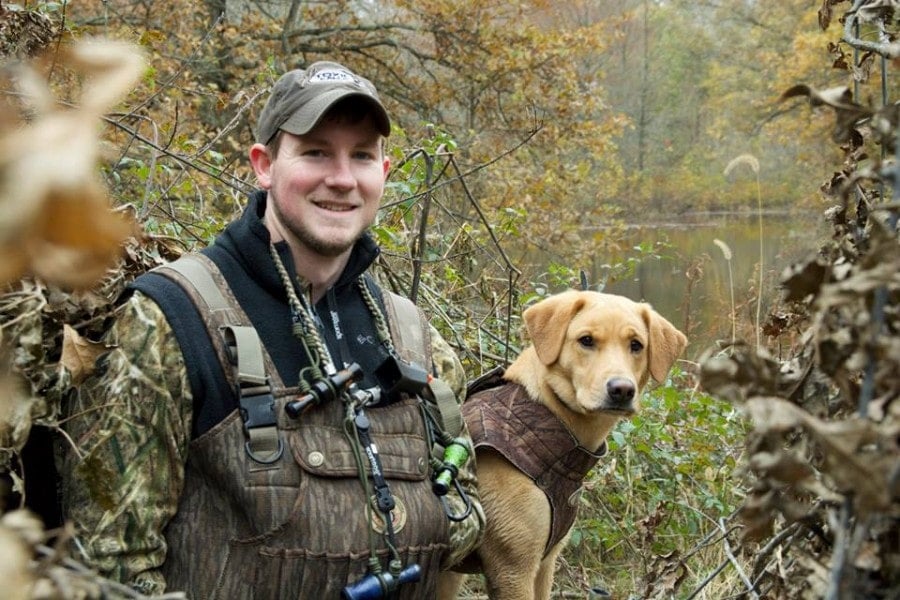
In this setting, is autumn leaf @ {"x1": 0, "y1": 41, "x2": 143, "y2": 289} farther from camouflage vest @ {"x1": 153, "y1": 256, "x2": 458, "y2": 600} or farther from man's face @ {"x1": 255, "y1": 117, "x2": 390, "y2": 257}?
man's face @ {"x1": 255, "y1": 117, "x2": 390, "y2": 257}

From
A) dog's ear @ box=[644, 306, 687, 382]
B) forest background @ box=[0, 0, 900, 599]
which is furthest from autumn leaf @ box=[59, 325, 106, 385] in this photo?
dog's ear @ box=[644, 306, 687, 382]

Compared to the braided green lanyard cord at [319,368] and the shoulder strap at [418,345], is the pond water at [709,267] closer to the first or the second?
the shoulder strap at [418,345]

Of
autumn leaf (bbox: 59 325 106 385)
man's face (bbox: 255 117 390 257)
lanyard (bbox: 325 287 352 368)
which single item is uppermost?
man's face (bbox: 255 117 390 257)

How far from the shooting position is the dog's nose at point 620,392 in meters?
3.94

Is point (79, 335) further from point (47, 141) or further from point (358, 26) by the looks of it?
point (358, 26)

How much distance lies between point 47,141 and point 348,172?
9.11ft

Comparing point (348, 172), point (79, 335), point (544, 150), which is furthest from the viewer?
point (544, 150)

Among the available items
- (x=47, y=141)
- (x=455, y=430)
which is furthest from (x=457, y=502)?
(x=47, y=141)

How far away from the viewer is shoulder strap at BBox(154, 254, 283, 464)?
264cm

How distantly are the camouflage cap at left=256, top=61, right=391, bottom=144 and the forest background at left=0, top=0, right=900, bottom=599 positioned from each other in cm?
61

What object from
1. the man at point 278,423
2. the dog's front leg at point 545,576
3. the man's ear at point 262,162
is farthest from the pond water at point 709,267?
the man's ear at point 262,162

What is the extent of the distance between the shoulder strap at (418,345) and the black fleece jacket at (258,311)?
0.09 m

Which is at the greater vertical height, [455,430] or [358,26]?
[358,26]

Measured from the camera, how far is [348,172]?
10.4 feet
